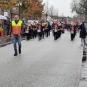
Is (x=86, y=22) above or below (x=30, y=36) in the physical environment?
above

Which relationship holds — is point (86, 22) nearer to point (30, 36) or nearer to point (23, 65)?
point (23, 65)

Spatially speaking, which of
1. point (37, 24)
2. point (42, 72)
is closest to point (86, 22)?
point (42, 72)

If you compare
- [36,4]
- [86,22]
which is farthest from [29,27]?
[36,4]

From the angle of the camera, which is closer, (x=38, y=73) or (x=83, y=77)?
(x=83, y=77)

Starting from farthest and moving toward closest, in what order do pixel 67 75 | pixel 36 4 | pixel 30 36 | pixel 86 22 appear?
pixel 36 4 < pixel 30 36 < pixel 86 22 < pixel 67 75

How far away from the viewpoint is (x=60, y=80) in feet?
40.3

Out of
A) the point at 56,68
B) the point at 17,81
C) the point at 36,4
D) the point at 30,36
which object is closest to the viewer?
the point at 17,81

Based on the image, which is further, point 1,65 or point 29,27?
point 29,27

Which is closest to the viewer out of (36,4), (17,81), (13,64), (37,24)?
(17,81)

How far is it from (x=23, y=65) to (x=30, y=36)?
2492 cm

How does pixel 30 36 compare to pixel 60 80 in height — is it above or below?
below

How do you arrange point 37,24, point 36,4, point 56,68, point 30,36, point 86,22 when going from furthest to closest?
point 36,4 < point 37,24 < point 30,36 < point 86,22 < point 56,68

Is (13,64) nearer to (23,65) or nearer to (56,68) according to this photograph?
(23,65)

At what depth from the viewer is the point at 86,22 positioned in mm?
21484
